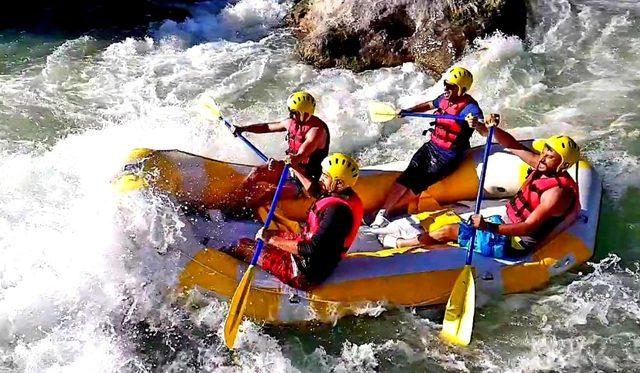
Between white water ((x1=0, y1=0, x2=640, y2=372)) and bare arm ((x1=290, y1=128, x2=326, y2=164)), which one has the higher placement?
bare arm ((x1=290, y1=128, x2=326, y2=164))

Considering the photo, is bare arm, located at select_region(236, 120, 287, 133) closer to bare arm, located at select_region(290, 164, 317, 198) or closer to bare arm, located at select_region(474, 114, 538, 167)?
bare arm, located at select_region(290, 164, 317, 198)

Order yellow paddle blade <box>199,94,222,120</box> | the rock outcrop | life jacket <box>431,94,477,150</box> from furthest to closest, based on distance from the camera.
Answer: the rock outcrop
yellow paddle blade <box>199,94,222,120</box>
life jacket <box>431,94,477,150</box>

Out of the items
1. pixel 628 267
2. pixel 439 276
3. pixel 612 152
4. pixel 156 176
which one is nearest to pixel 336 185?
pixel 439 276

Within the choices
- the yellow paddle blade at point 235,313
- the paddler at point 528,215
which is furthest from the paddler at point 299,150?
the yellow paddle blade at point 235,313

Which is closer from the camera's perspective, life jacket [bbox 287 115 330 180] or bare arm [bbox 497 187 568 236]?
bare arm [bbox 497 187 568 236]

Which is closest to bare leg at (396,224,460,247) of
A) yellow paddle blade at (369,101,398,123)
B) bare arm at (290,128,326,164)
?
bare arm at (290,128,326,164)

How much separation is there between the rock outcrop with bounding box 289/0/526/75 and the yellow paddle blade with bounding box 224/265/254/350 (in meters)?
5.72

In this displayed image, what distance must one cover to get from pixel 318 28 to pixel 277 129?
4.50 m

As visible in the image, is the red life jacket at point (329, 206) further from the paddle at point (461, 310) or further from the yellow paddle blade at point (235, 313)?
the paddle at point (461, 310)

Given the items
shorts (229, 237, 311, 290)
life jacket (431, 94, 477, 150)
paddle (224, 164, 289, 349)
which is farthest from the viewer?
life jacket (431, 94, 477, 150)

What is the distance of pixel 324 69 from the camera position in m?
10.8

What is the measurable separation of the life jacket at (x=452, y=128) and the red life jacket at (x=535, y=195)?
0.92 meters

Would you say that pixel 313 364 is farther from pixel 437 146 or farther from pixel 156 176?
pixel 437 146

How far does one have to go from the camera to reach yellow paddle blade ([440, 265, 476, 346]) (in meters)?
5.71
